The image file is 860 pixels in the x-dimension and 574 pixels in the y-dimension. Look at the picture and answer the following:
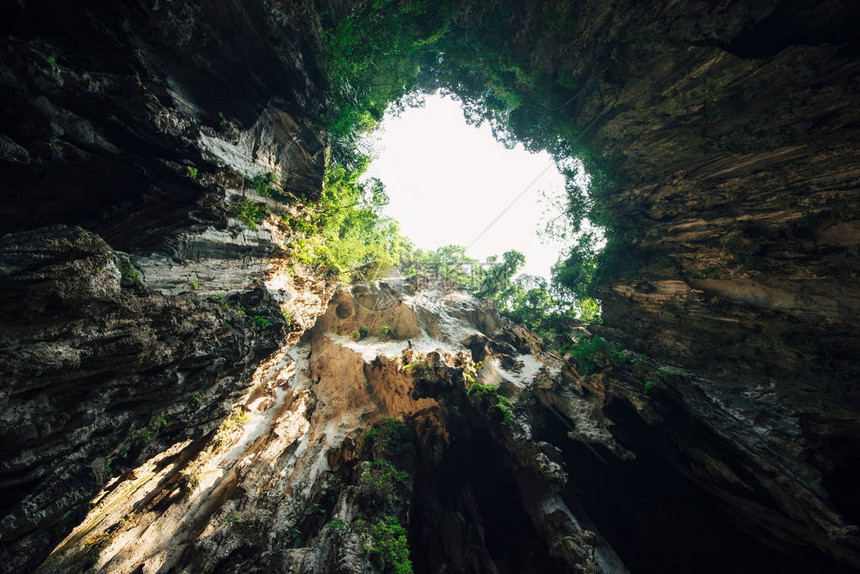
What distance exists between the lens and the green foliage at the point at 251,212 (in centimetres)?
848

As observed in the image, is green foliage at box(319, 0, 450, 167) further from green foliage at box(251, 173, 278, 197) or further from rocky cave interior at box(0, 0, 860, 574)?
green foliage at box(251, 173, 278, 197)

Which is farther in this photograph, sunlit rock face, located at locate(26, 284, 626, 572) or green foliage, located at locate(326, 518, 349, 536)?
sunlit rock face, located at locate(26, 284, 626, 572)

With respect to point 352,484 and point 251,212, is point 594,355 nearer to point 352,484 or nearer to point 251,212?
point 352,484

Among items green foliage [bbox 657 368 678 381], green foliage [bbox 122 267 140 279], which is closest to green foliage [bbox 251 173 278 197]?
green foliage [bbox 122 267 140 279]

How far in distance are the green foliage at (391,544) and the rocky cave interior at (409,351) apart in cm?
8

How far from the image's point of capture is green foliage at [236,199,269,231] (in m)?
8.48

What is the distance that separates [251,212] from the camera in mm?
8695

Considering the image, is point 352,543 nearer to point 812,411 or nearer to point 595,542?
point 595,542

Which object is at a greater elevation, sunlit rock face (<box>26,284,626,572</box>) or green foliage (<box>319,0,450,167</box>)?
green foliage (<box>319,0,450,167</box>)

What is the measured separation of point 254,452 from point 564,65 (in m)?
25.0

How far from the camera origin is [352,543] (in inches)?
278

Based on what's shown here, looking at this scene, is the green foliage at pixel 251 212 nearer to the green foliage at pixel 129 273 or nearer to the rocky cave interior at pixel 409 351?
the rocky cave interior at pixel 409 351

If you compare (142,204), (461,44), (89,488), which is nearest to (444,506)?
(89,488)

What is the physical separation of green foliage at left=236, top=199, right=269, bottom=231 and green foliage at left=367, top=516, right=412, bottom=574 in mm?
10605
